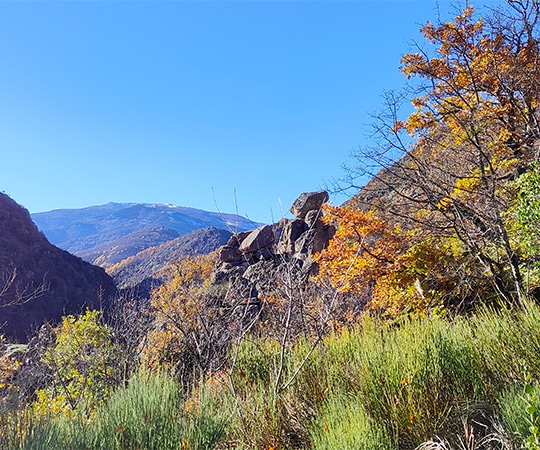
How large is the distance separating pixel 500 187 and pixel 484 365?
168 inches

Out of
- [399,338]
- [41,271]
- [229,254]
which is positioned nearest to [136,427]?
[399,338]

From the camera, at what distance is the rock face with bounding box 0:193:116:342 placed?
138 feet

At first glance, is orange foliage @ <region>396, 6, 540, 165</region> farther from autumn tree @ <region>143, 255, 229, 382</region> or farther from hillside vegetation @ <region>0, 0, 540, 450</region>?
autumn tree @ <region>143, 255, 229, 382</region>

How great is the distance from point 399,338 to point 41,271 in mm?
53118

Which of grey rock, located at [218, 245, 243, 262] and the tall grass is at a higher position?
grey rock, located at [218, 245, 243, 262]

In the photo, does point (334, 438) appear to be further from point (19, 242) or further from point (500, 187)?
point (19, 242)

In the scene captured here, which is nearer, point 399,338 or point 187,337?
point 399,338

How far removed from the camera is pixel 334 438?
2137mm

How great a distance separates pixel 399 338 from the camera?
3.31m

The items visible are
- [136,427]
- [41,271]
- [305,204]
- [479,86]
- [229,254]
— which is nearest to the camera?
[136,427]

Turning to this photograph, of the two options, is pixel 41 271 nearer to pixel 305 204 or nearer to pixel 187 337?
pixel 305 204

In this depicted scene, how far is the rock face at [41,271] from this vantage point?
41.9m

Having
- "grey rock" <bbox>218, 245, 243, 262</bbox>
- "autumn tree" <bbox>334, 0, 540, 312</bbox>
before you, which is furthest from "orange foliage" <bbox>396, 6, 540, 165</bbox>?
"grey rock" <bbox>218, 245, 243, 262</bbox>

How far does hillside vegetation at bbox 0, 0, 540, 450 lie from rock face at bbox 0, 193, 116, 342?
35.6m
